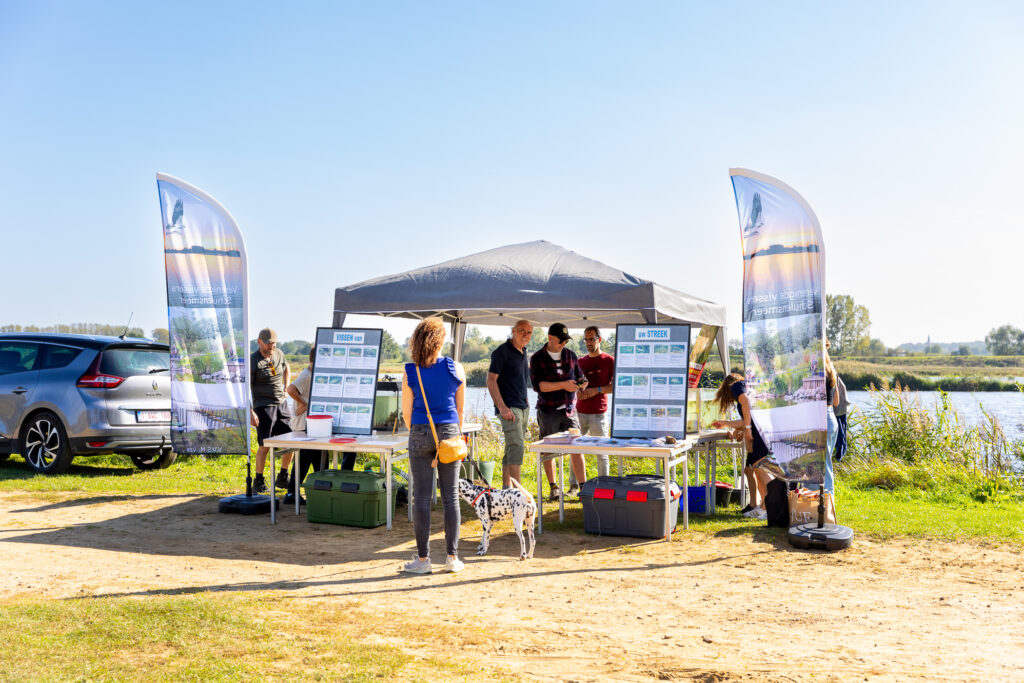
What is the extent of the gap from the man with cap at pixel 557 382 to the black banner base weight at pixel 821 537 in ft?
7.03

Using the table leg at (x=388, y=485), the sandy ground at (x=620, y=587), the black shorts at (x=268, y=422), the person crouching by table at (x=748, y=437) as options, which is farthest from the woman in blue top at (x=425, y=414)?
the black shorts at (x=268, y=422)

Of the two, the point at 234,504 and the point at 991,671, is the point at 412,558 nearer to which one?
the point at 234,504

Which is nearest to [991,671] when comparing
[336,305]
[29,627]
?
[29,627]

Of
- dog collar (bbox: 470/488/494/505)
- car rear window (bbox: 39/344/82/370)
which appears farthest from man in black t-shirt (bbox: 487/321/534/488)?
car rear window (bbox: 39/344/82/370)

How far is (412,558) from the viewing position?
5.47m

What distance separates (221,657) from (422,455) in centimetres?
190

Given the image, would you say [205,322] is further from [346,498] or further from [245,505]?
[346,498]

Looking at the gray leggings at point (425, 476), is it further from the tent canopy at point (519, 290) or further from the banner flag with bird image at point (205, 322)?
the banner flag with bird image at point (205, 322)

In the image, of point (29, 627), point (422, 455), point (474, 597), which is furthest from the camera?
point (422, 455)

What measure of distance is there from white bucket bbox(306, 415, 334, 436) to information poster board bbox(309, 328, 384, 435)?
0.59 feet

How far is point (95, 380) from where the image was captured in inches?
Result: 340

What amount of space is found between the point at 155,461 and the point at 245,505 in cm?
368

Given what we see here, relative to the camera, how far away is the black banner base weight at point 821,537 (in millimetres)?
5711

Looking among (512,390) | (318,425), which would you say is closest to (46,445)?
(318,425)
